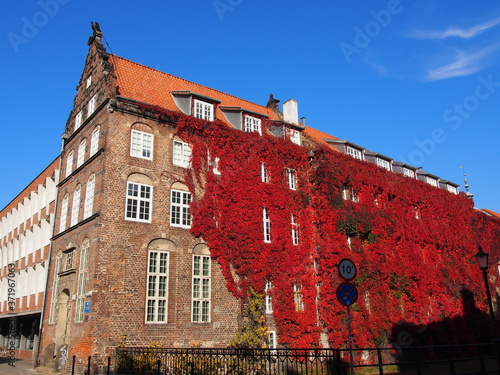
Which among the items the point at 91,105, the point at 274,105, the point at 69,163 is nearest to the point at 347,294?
the point at 91,105

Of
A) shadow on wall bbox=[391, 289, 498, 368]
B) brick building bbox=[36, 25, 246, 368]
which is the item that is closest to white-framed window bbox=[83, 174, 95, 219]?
brick building bbox=[36, 25, 246, 368]

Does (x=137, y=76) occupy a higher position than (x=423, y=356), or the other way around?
(x=137, y=76)

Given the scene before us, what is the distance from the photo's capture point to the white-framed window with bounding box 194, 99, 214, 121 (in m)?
25.2

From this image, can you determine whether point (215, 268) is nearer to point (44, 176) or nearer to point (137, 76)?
point (137, 76)

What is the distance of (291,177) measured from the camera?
27219 millimetres

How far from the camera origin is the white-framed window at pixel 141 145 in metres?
22.2

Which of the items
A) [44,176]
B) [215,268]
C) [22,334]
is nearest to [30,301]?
[22,334]

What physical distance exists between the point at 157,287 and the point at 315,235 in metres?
10.1

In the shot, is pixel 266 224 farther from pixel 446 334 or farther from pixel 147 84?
pixel 446 334

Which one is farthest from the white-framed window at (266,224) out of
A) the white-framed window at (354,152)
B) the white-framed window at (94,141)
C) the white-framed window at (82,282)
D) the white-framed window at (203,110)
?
the white-framed window at (354,152)

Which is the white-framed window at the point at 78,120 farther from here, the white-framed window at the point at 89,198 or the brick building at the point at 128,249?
the white-framed window at the point at 89,198

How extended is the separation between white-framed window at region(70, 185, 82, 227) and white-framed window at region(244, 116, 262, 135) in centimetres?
1057

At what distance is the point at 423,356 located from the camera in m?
27.6

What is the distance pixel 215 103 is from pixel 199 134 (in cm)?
265
